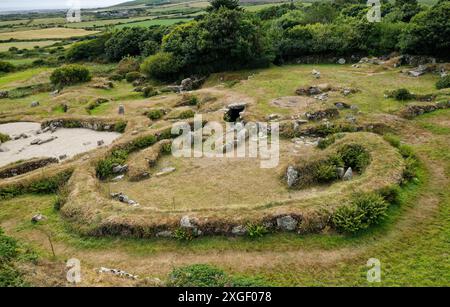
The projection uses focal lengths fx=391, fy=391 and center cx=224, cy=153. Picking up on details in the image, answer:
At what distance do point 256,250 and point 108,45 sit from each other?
56.1 meters

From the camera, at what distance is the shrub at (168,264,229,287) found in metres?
11.5

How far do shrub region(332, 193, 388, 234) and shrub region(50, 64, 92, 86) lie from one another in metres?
39.9

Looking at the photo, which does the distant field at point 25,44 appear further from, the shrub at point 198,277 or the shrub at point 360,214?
the shrub at point 360,214

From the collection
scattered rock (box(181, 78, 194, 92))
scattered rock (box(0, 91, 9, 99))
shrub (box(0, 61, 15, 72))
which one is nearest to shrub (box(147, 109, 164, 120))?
scattered rock (box(181, 78, 194, 92))

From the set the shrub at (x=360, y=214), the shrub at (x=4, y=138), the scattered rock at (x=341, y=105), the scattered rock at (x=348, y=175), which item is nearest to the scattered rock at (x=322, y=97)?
the scattered rock at (x=341, y=105)

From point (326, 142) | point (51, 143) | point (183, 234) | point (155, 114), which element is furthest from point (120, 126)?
point (183, 234)

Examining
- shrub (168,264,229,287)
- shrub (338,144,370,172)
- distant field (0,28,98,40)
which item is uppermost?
distant field (0,28,98,40)

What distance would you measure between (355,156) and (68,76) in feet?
123

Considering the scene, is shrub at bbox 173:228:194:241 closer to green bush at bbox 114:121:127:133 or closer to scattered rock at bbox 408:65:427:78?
green bush at bbox 114:121:127:133

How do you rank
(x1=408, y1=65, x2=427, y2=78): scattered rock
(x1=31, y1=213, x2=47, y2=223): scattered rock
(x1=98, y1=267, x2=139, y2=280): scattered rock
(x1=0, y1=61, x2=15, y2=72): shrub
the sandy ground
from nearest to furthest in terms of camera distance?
1. (x1=98, y1=267, x2=139, y2=280): scattered rock
2. (x1=31, y1=213, x2=47, y2=223): scattered rock
3. the sandy ground
4. (x1=408, y1=65, x2=427, y2=78): scattered rock
5. (x1=0, y1=61, x2=15, y2=72): shrub

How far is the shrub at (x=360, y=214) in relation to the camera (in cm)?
1416

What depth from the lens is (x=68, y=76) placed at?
4584 cm
